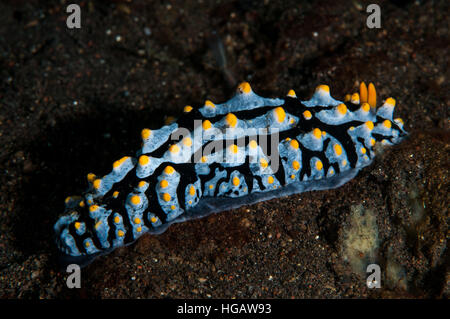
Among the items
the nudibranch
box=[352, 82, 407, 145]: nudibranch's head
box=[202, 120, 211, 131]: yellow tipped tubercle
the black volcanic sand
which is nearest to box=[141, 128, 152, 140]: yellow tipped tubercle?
the nudibranch

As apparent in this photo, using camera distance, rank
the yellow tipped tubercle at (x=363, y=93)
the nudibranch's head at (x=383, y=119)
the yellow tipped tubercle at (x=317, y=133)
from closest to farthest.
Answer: the yellow tipped tubercle at (x=317, y=133) < the nudibranch's head at (x=383, y=119) < the yellow tipped tubercle at (x=363, y=93)

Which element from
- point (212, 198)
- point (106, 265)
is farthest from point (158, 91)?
point (106, 265)

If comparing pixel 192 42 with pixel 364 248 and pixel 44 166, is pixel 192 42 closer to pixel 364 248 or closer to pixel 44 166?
pixel 44 166

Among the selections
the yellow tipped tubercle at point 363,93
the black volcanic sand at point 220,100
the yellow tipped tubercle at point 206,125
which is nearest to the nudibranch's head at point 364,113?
the yellow tipped tubercle at point 363,93

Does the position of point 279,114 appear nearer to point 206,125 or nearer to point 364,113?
point 206,125

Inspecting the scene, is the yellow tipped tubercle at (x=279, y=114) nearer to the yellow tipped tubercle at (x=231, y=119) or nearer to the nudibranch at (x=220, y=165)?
the nudibranch at (x=220, y=165)

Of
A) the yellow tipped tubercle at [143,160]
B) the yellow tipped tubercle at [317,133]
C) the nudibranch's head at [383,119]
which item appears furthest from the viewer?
the nudibranch's head at [383,119]
